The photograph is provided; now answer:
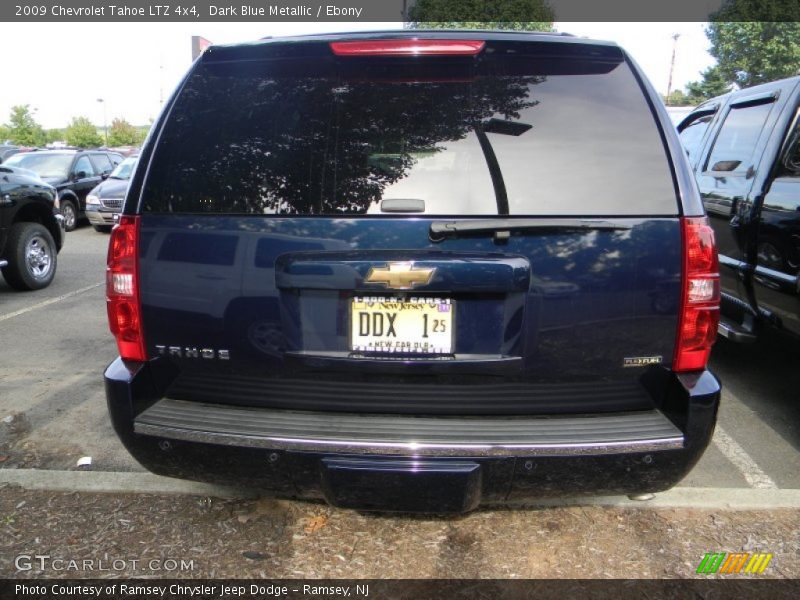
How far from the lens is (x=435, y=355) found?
6.66ft

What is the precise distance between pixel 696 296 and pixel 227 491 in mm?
2239

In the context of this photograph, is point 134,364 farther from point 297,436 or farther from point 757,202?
point 757,202

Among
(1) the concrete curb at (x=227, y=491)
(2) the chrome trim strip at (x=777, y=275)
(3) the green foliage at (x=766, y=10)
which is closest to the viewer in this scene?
(1) the concrete curb at (x=227, y=491)

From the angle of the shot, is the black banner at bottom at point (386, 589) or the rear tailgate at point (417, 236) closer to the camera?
the rear tailgate at point (417, 236)

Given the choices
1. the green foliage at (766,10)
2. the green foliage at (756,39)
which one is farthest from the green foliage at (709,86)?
the green foliage at (766,10)

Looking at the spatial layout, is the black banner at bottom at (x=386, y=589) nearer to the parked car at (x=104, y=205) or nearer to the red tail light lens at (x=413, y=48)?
the red tail light lens at (x=413, y=48)

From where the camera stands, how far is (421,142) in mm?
2082

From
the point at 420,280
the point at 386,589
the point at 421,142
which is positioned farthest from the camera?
the point at 386,589

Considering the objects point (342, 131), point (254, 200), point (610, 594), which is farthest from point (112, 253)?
point (610, 594)

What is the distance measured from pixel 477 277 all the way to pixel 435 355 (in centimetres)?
29

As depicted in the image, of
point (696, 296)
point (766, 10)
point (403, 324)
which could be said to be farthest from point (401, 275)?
point (766, 10)

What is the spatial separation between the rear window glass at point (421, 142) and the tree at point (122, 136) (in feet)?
212

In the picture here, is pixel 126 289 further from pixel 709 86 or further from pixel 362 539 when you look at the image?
pixel 709 86

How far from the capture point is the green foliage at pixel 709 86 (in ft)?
143
